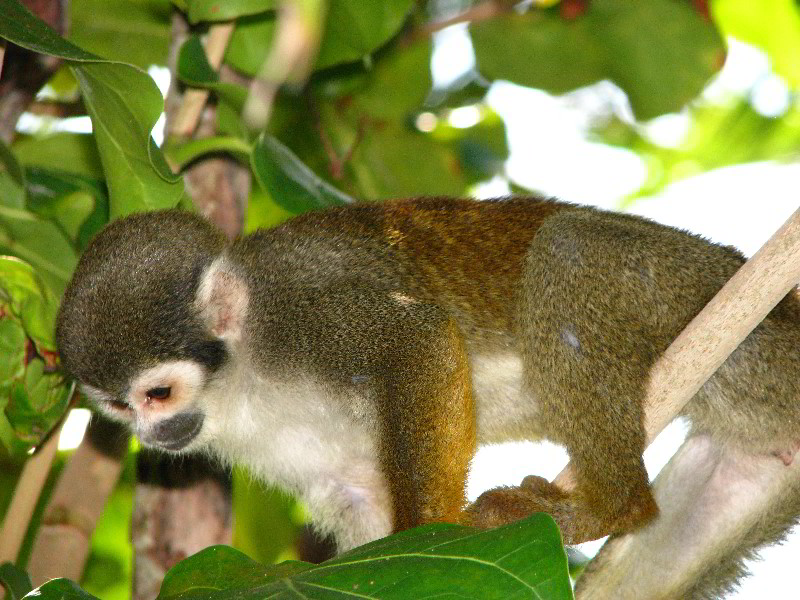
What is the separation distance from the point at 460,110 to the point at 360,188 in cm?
63

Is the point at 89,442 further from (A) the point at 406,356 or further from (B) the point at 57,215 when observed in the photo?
(A) the point at 406,356

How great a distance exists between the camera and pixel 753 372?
109 inches

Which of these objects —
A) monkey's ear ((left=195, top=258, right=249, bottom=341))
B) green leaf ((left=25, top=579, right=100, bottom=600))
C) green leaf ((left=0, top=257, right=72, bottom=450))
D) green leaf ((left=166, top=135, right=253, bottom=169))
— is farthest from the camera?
green leaf ((left=166, top=135, right=253, bottom=169))

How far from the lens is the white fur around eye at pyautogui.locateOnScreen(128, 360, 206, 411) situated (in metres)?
2.91

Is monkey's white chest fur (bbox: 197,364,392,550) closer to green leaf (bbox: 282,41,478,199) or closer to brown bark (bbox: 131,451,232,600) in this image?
brown bark (bbox: 131,451,232,600)

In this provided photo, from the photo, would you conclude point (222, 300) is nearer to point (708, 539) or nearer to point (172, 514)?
point (172, 514)

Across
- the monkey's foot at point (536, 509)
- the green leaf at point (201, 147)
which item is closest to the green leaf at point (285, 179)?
the green leaf at point (201, 147)

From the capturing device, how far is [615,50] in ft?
13.4

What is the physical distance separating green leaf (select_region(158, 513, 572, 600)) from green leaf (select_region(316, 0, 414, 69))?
199 cm

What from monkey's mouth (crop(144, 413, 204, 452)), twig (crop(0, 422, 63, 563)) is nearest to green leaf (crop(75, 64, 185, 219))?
monkey's mouth (crop(144, 413, 204, 452))

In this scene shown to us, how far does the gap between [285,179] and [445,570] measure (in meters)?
1.69

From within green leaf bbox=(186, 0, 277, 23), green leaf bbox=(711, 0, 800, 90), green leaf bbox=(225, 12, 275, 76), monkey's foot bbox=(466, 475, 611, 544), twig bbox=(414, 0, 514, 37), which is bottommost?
monkey's foot bbox=(466, 475, 611, 544)

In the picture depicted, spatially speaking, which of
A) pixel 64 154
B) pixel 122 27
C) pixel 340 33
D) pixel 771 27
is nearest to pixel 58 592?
pixel 64 154

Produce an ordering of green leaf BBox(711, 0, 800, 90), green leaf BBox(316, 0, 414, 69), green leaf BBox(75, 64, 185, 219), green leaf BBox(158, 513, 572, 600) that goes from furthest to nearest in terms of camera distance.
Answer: green leaf BBox(711, 0, 800, 90) → green leaf BBox(316, 0, 414, 69) → green leaf BBox(75, 64, 185, 219) → green leaf BBox(158, 513, 572, 600)
